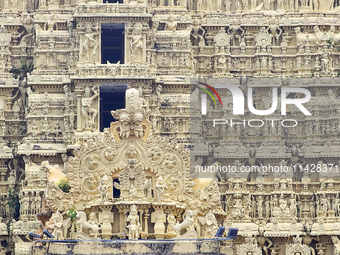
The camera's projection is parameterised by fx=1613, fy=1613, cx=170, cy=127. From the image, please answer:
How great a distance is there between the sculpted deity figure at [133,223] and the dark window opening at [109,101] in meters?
20.9

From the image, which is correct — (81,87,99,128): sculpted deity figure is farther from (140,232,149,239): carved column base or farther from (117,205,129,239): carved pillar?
(140,232,149,239): carved column base

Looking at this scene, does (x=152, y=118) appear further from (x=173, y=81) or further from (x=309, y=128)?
(x=309, y=128)

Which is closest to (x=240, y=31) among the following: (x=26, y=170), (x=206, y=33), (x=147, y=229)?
(x=206, y=33)

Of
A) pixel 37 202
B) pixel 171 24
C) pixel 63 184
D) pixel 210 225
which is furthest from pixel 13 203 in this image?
pixel 210 225

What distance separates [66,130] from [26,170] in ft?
11.1

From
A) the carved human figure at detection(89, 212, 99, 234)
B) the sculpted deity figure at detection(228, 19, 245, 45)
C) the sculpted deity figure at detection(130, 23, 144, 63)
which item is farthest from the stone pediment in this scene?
the sculpted deity figure at detection(228, 19, 245, 45)

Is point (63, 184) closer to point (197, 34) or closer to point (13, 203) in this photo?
point (13, 203)

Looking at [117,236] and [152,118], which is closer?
[117,236]

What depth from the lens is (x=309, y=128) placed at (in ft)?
306

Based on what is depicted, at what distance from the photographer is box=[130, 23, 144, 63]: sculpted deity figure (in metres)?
91.8

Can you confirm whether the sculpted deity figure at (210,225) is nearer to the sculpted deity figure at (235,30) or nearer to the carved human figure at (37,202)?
the carved human figure at (37,202)

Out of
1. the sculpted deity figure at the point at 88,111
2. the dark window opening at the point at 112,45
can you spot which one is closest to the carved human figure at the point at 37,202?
the sculpted deity figure at the point at 88,111

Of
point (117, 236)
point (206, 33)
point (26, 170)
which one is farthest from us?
point (206, 33)

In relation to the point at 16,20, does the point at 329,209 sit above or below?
below
